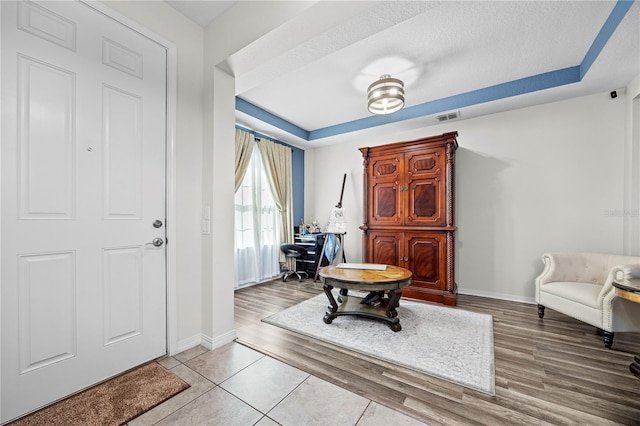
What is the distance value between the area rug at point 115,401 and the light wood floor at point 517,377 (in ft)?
2.34

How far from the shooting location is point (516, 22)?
2.19m

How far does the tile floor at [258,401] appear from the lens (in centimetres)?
141

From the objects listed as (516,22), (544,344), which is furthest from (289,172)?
(544,344)

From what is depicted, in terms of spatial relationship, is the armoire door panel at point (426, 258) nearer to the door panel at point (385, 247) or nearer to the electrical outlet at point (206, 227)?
the door panel at point (385, 247)

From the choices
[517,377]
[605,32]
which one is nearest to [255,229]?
[517,377]

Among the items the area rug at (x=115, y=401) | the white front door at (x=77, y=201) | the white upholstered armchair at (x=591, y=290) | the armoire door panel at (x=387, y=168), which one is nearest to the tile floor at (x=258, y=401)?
the area rug at (x=115, y=401)

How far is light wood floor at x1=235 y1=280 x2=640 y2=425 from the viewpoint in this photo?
1.46 metres

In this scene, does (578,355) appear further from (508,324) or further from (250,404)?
(250,404)

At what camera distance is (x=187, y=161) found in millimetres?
2203

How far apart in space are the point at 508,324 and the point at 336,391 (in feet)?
7.07

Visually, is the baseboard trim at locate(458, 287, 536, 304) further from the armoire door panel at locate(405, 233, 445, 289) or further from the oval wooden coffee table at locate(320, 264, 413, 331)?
the oval wooden coffee table at locate(320, 264, 413, 331)

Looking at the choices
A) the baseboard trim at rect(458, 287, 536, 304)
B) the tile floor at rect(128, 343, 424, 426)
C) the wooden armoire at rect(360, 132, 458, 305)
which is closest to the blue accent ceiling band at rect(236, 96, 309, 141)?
the wooden armoire at rect(360, 132, 458, 305)

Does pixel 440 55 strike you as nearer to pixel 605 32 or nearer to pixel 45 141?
pixel 605 32

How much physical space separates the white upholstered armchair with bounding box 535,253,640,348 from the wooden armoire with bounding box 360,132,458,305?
3.19 feet
